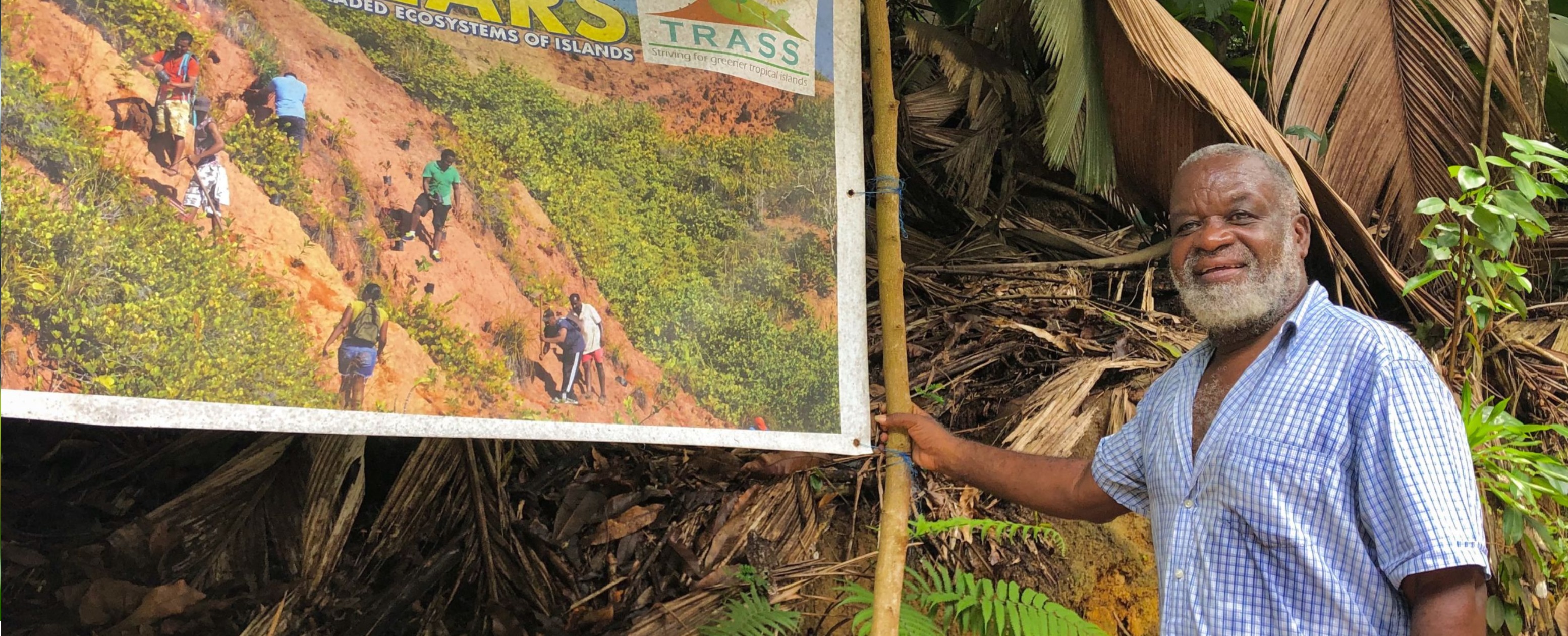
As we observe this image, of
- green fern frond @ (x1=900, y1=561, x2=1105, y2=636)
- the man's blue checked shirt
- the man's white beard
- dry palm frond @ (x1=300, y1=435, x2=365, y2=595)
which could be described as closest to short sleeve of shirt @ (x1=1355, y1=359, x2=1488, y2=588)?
the man's blue checked shirt

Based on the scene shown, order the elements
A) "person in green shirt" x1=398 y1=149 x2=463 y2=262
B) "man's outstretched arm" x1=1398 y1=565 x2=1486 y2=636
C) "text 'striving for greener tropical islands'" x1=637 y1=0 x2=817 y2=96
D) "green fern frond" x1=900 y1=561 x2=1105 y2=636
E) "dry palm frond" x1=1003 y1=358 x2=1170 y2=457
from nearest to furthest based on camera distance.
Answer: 1. "man's outstretched arm" x1=1398 y1=565 x2=1486 y2=636
2. "person in green shirt" x1=398 y1=149 x2=463 y2=262
3. "text 'striving for greener tropical islands'" x1=637 y1=0 x2=817 y2=96
4. "green fern frond" x1=900 y1=561 x2=1105 y2=636
5. "dry palm frond" x1=1003 y1=358 x2=1170 y2=457

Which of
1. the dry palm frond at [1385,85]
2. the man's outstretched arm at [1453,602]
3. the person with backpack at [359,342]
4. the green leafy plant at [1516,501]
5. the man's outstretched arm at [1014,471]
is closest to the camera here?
the man's outstretched arm at [1453,602]

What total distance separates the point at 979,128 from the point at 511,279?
251 centimetres

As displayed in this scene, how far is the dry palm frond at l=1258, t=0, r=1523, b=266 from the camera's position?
305cm

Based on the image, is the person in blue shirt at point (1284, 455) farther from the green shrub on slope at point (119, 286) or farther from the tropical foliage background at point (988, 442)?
the green shrub on slope at point (119, 286)

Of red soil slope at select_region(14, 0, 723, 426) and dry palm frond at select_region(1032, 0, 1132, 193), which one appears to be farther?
dry palm frond at select_region(1032, 0, 1132, 193)

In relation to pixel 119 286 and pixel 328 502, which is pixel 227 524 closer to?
pixel 328 502

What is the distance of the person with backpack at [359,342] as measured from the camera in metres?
1.84

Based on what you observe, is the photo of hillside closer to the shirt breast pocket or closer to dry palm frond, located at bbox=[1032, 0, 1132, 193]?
dry palm frond, located at bbox=[1032, 0, 1132, 193]

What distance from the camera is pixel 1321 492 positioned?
1863 mm

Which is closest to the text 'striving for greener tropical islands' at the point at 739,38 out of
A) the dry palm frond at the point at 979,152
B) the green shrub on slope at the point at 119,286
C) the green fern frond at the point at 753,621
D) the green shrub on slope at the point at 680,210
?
the green shrub on slope at the point at 680,210

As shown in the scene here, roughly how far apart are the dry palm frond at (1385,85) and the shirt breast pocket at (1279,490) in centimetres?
152

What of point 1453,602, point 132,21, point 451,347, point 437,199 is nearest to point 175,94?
point 132,21

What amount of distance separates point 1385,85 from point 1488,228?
673 millimetres
